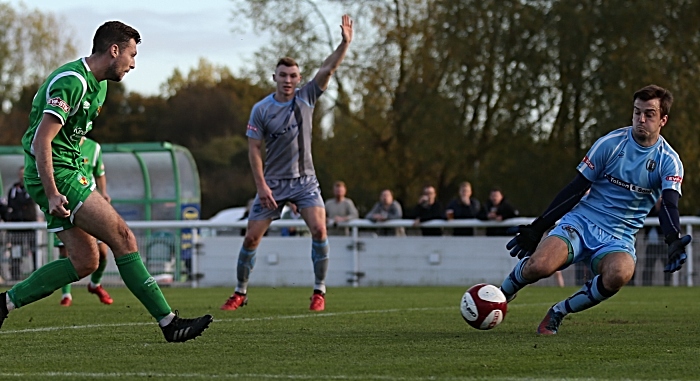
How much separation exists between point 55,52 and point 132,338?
162 feet

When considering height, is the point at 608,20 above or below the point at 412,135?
above

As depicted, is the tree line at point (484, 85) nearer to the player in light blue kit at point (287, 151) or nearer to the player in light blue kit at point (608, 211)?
the player in light blue kit at point (287, 151)

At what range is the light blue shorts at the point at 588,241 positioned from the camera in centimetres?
809

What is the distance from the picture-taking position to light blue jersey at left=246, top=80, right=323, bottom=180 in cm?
1116

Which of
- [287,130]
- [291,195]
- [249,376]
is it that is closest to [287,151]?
[287,130]

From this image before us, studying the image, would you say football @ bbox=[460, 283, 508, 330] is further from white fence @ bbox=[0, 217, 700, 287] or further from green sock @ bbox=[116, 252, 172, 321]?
white fence @ bbox=[0, 217, 700, 287]

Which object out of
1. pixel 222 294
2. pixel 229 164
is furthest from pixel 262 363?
pixel 229 164

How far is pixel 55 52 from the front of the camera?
2169 inches

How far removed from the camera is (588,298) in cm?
817

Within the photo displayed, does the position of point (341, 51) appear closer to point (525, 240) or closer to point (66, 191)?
point (525, 240)

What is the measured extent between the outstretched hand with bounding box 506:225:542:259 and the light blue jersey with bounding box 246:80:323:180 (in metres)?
3.59

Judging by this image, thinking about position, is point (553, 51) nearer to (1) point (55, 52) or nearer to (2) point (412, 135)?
(2) point (412, 135)

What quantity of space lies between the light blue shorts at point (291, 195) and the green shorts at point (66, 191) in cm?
404

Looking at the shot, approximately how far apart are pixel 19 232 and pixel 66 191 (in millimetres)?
13405
